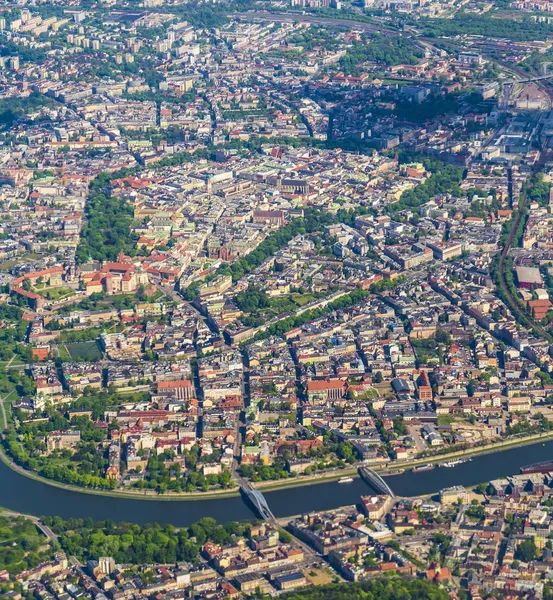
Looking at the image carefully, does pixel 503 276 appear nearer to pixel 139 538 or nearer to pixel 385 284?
pixel 385 284

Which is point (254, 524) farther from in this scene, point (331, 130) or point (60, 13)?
point (60, 13)

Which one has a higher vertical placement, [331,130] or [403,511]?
[403,511]

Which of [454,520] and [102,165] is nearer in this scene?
[454,520]

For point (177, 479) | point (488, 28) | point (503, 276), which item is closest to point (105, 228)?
point (503, 276)

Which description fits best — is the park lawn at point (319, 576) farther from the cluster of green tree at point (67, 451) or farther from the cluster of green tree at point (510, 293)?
the cluster of green tree at point (510, 293)

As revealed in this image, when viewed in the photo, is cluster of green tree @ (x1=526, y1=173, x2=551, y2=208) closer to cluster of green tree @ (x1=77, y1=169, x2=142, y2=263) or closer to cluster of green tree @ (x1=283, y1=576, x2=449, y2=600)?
cluster of green tree @ (x1=77, y1=169, x2=142, y2=263)

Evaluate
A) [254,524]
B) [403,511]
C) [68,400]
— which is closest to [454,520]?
[403,511]
